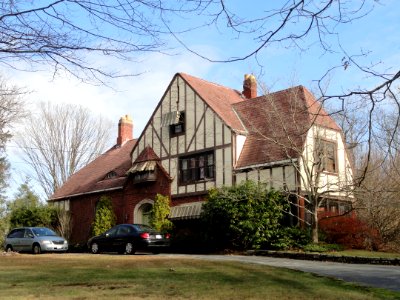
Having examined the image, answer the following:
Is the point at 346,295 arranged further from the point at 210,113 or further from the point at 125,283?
the point at 210,113

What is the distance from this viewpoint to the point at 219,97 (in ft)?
102

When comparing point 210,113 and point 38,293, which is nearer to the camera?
point 38,293

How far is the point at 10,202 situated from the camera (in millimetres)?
41344

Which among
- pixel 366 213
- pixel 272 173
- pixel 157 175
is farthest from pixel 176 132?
pixel 366 213

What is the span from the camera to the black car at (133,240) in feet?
74.2

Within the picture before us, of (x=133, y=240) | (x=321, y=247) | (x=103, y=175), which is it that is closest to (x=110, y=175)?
(x=103, y=175)

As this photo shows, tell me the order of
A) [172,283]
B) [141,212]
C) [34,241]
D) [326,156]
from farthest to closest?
[141,212] < [34,241] < [326,156] < [172,283]

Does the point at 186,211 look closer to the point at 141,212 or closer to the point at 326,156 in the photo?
the point at 141,212

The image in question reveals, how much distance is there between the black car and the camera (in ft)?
74.2

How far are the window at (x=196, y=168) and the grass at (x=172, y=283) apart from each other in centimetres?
1376

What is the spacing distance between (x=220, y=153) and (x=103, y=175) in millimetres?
11537

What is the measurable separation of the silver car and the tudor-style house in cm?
615

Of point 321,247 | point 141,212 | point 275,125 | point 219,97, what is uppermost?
point 219,97

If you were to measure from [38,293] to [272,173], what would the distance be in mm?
17327
